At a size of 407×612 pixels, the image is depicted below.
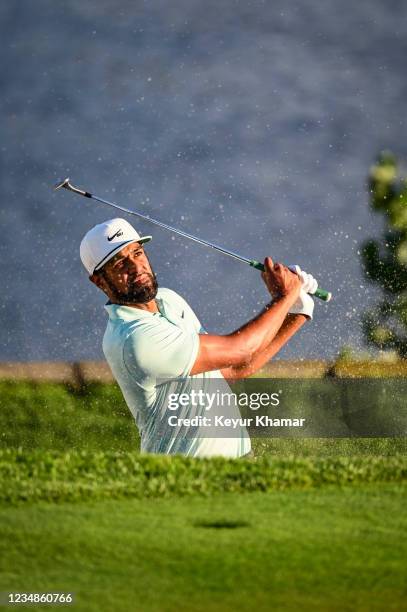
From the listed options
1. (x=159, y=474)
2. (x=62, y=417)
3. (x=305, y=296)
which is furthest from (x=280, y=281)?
(x=62, y=417)

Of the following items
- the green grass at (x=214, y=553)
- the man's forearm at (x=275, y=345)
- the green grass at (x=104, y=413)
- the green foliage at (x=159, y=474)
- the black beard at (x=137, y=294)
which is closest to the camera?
the green grass at (x=214, y=553)

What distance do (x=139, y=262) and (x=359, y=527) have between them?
3.48 meters

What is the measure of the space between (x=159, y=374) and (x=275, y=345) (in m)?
1.03

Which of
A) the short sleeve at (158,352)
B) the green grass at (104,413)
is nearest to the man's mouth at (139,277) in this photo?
the short sleeve at (158,352)

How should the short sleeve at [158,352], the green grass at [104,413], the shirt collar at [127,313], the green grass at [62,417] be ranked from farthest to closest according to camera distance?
the green grass at [62,417] < the green grass at [104,413] < the shirt collar at [127,313] < the short sleeve at [158,352]

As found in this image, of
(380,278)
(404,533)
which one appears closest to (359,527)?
(404,533)

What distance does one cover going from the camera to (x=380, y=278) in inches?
650

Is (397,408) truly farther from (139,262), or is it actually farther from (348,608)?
(348,608)

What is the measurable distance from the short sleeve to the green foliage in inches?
28.4

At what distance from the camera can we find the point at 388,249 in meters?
16.6

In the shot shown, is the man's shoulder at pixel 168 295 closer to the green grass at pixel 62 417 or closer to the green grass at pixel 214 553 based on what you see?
the green grass at pixel 214 553

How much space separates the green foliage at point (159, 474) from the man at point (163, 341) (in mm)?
731

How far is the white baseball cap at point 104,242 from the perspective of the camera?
7.30 meters

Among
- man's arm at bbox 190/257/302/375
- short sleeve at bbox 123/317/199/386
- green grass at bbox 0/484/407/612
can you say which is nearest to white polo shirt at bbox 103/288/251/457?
short sleeve at bbox 123/317/199/386
